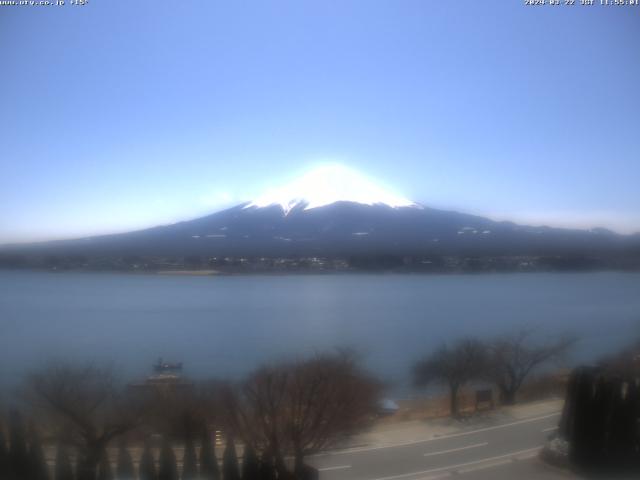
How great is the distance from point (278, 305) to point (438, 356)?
2.92ft

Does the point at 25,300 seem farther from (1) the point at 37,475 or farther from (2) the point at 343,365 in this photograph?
(2) the point at 343,365

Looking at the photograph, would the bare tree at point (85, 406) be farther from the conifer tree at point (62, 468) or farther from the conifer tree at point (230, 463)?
the conifer tree at point (230, 463)

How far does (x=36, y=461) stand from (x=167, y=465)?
55 centimetres

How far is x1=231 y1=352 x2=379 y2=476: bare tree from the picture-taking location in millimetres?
1913

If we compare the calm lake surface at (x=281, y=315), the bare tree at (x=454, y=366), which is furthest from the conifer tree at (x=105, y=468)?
the bare tree at (x=454, y=366)

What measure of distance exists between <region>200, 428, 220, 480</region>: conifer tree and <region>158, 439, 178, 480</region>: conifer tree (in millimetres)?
110

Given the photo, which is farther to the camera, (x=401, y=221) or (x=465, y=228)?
(x=465, y=228)

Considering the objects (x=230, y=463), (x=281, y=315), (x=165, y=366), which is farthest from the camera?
(x=281, y=315)

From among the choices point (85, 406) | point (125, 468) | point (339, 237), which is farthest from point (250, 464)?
point (339, 237)

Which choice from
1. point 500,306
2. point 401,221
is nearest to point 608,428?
point 500,306

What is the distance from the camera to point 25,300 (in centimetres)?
253

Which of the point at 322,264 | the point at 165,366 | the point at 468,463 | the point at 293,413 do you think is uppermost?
the point at 322,264

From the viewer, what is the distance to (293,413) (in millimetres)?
1921

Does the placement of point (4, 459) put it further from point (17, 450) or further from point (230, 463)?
point (230, 463)
